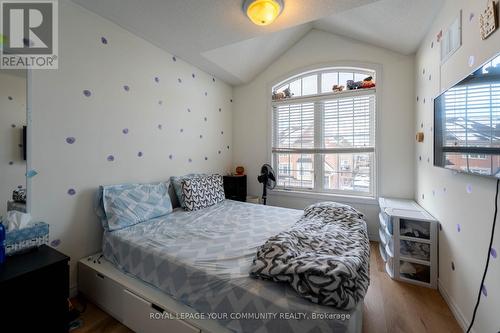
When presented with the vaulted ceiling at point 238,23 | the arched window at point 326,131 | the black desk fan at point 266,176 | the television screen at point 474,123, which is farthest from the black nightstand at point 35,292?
the arched window at point 326,131

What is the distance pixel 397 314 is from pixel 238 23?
9.48 ft

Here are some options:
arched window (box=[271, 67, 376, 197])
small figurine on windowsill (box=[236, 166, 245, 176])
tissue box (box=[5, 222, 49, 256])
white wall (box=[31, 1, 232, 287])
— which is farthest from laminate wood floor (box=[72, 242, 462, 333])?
small figurine on windowsill (box=[236, 166, 245, 176])

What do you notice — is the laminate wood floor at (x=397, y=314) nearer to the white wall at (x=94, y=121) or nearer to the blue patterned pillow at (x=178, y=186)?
the white wall at (x=94, y=121)

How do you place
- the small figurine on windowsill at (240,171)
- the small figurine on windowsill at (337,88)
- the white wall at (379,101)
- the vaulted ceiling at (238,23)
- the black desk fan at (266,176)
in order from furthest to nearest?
1. the small figurine on windowsill at (240,171)
2. the black desk fan at (266,176)
3. the small figurine on windowsill at (337,88)
4. the white wall at (379,101)
5. the vaulted ceiling at (238,23)

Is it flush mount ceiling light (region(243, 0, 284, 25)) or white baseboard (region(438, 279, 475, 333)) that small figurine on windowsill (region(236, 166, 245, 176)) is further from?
white baseboard (region(438, 279, 475, 333))

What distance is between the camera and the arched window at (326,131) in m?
3.09

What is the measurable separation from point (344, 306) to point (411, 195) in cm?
250

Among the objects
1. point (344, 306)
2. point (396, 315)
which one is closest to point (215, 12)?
point (344, 306)

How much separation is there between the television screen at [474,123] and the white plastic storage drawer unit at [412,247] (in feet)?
2.15

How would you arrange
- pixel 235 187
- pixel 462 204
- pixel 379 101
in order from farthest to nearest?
1. pixel 235 187
2. pixel 379 101
3. pixel 462 204

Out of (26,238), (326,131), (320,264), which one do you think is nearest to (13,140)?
(26,238)

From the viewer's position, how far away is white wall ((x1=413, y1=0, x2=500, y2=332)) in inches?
48.7

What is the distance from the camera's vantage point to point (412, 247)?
2.08 metres

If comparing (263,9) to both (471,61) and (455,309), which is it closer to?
(471,61)
